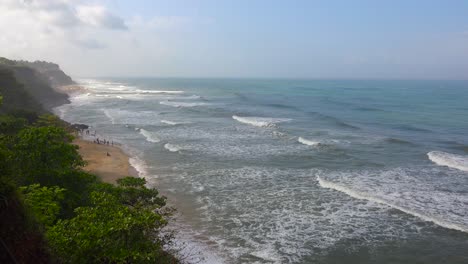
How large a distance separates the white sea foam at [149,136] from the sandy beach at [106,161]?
14.0ft

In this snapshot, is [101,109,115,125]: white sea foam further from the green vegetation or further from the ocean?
the green vegetation

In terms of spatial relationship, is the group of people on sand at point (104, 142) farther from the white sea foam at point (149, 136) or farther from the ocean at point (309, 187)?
the white sea foam at point (149, 136)

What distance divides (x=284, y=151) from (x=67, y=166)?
22389 mm

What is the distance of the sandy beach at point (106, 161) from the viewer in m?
27.8

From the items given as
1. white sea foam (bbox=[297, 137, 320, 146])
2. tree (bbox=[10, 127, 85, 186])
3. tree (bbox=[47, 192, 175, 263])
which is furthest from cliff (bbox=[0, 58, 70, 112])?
tree (bbox=[47, 192, 175, 263])

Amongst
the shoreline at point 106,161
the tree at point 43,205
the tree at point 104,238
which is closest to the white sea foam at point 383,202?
the shoreline at point 106,161

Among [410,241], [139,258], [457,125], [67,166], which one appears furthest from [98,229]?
[457,125]

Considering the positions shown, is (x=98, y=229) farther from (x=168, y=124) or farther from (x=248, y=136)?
(x=168, y=124)

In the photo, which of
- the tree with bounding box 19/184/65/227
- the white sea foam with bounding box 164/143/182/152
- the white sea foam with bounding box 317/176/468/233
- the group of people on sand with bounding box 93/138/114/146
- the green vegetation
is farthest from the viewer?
the group of people on sand with bounding box 93/138/114/146

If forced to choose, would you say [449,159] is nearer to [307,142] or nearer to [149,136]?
[307,142]

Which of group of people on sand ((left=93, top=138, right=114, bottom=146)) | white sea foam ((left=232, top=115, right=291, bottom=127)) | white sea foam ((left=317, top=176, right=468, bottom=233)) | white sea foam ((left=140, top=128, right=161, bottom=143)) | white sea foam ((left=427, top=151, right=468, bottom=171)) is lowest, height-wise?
white sea foam ((left=317, top=176, right=468, bottom=233))

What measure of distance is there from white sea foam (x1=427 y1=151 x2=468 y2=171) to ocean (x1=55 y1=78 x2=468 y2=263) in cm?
10

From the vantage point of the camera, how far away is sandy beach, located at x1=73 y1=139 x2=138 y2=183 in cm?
2775

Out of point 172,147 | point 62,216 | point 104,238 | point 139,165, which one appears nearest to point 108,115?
point 172,147
